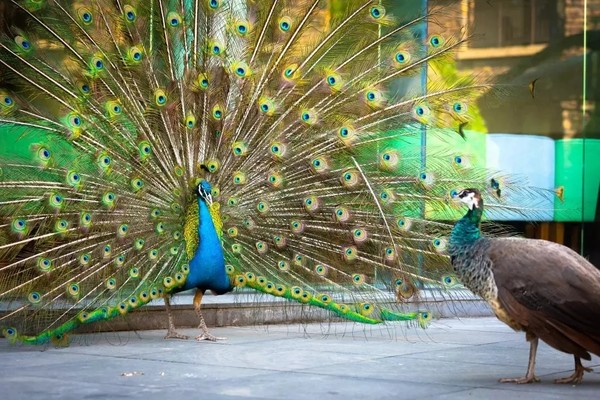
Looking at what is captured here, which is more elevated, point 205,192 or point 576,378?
point 205,192

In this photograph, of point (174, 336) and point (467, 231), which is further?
point (174, 336)

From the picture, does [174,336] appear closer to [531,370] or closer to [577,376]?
[531,370]

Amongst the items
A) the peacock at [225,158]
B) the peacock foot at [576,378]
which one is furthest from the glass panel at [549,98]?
the peacock foot at [576,378]

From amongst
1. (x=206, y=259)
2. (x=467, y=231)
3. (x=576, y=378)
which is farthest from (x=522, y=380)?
(x=206, y=259)

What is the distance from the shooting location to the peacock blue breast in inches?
323

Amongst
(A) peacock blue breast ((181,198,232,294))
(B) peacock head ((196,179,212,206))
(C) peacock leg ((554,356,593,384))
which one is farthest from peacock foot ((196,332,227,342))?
(C) peacock leg ((554,356,593,384))

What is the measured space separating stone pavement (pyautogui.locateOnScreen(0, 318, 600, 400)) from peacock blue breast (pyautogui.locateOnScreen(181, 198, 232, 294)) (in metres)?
0.48

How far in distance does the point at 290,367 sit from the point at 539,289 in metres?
1.78

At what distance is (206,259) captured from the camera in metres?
8.20

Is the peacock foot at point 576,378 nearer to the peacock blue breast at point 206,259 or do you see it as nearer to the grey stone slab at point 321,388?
the grey stone slab at point 321,388

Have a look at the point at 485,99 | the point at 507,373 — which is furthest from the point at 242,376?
the point at 485,99

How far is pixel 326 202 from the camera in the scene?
8828 mm

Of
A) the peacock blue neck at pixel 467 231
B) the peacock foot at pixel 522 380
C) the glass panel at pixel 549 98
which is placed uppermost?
the glass panel at pixel 549 98

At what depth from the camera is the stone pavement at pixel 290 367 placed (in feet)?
20.2
